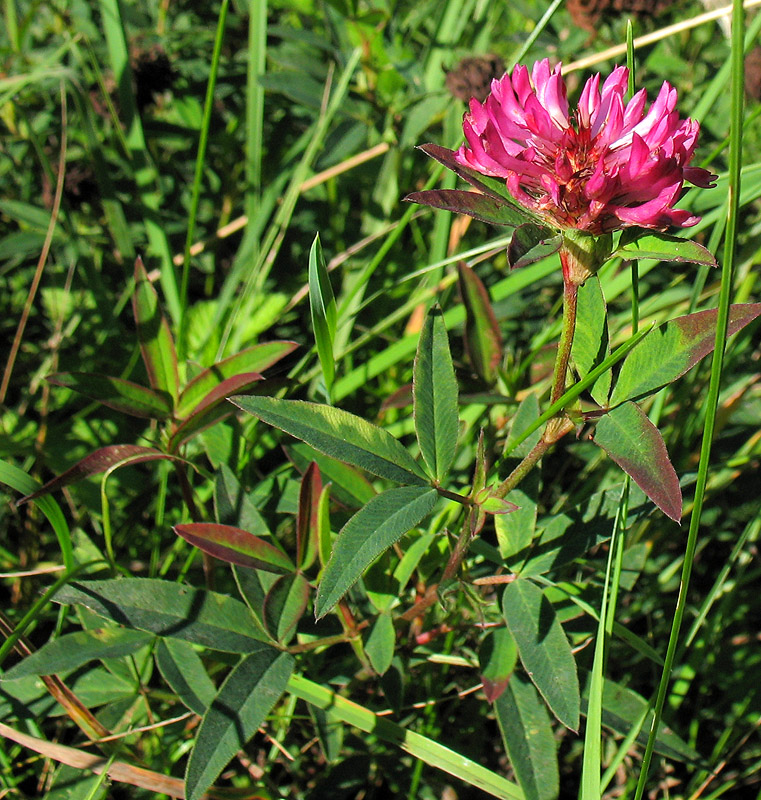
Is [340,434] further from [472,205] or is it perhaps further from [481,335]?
[481,335]

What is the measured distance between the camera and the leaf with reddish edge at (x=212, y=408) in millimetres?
899

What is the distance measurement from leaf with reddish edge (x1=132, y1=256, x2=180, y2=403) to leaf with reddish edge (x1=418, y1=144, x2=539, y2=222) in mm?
473

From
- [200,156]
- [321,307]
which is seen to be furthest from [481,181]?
[200,156]

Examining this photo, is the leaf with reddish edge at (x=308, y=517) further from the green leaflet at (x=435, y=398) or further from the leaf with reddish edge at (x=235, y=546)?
the green leaflet at (x=435, y=398)

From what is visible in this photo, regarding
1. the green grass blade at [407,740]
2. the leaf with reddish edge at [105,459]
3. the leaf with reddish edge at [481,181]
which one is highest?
the leaf with reddish edge at [481,181]

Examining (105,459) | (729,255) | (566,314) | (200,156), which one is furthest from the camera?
(200,156)

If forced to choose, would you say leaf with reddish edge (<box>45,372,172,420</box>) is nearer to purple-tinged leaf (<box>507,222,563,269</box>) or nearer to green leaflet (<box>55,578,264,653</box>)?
green leaflet (<box>55,578,264,653</box>)

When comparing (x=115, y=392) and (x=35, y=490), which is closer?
(x=35, y=490)

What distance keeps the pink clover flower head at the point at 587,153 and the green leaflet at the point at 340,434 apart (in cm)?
26

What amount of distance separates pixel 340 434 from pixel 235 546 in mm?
199

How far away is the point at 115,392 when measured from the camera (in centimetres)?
95

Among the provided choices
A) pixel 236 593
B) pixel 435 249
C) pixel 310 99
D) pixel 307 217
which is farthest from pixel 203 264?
pixel 236 593

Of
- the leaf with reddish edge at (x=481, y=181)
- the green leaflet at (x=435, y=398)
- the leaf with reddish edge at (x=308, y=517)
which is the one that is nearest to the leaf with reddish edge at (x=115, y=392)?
the leaf with reddish edge at (x=308, y=517)

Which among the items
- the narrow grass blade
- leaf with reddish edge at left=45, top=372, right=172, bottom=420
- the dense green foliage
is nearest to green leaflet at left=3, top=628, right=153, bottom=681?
the dense green foliage
